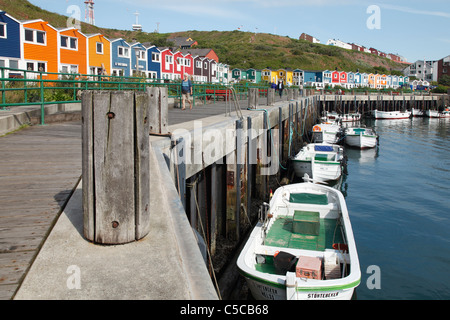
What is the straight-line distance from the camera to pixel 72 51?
141 feet

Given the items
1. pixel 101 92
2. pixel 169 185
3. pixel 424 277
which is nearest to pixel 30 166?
pixel 169 185

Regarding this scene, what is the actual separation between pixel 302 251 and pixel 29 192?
221 inches

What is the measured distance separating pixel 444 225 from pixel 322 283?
9537mm

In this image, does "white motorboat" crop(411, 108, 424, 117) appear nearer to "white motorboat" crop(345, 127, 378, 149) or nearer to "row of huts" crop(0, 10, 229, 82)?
"row of huts" crop(0, 10, 229, 82)

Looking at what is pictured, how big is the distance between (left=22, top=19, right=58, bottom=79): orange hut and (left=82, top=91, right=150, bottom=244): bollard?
36.8 m

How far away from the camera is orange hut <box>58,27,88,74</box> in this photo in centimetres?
4147

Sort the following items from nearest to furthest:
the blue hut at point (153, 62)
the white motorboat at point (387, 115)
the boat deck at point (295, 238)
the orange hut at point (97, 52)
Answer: the boat deck at point (295, 238) → the orange hut at point (97, 52) → the blue hut at point (153, 62) → the white motorboat at point (387, 115)

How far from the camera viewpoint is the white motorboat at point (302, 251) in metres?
7.42

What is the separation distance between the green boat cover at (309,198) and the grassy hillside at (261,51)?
7691cm

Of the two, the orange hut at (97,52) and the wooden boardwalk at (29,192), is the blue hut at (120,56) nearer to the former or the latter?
the orange hut at (97,52)

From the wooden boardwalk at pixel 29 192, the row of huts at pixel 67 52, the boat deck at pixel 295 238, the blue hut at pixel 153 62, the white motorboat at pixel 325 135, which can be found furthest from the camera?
the blue hut at pixel 153 62
